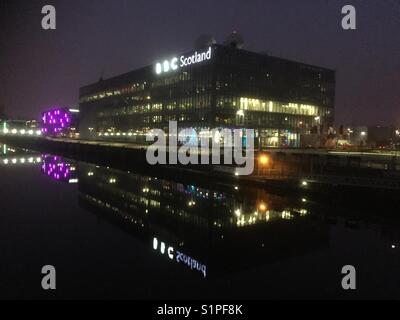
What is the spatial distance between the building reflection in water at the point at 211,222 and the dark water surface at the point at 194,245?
2.9 inches

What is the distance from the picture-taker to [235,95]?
91750 mm

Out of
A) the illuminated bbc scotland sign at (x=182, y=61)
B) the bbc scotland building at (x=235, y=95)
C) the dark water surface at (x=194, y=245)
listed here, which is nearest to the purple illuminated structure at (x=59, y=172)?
the dark water surface at (x=194, y=245)

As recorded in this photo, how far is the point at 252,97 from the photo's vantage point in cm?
9400

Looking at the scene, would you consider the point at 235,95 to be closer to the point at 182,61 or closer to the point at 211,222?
the point at 182,61

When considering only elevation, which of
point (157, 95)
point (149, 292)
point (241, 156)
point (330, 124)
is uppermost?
point (157, 95)

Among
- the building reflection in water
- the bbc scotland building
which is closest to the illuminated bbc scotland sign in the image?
the bbc scotland building

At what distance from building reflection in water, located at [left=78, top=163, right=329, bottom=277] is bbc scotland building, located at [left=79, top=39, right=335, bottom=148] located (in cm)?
5108

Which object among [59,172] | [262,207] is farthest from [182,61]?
[262,207]

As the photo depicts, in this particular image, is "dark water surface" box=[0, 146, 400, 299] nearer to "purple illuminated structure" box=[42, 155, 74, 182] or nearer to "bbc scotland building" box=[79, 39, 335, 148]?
"purple illuminated structure" box=[42, 155, 74, 182]

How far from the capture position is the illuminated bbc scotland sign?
298 feet

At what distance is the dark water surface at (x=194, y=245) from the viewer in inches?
658

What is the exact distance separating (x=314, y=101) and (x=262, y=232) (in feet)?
285
